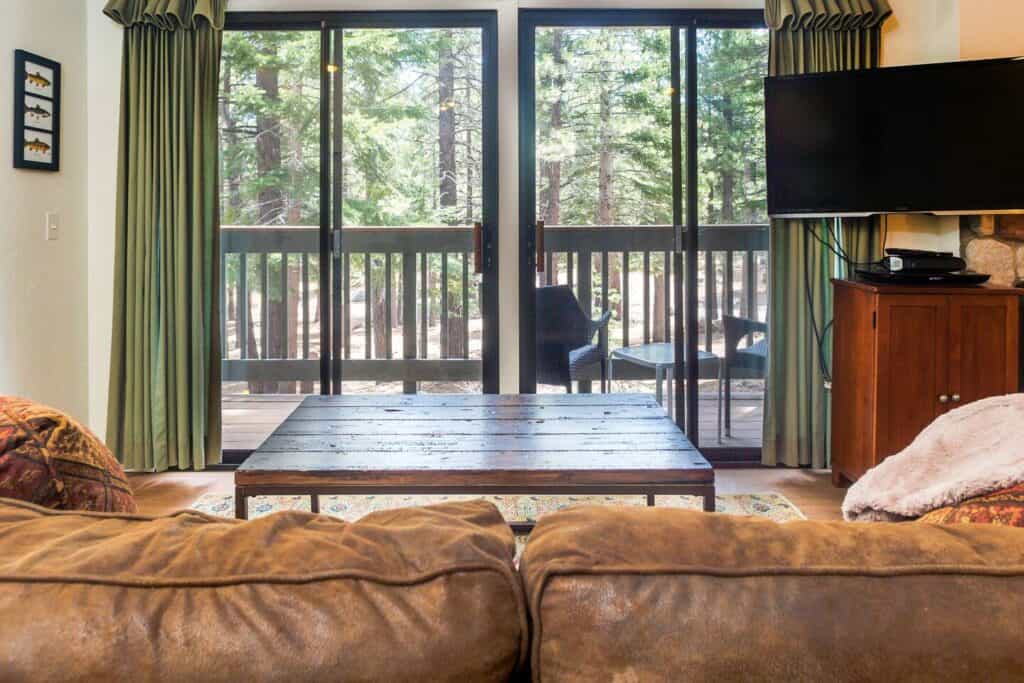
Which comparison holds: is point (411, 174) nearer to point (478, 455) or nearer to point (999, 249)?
point (478, 455)

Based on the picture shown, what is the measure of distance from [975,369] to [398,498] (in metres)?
2.34

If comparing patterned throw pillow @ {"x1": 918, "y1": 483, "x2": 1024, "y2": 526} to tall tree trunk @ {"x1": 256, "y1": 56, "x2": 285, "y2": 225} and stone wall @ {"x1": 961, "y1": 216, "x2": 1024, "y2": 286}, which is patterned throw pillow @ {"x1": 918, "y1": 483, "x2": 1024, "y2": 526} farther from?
tall tree trunk @ {"x1": 256, "y1": 56, "x2": 285, "y2": 225}

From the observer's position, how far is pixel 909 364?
3.70 m

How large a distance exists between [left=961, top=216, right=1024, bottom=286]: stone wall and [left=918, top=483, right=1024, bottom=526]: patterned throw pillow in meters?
3.23

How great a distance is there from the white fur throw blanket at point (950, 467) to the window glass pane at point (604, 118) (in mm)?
3056

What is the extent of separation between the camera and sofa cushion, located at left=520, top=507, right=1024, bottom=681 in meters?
0.71

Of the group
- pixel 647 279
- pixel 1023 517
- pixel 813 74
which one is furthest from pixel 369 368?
pixel 1023 517

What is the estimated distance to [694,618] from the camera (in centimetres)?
72

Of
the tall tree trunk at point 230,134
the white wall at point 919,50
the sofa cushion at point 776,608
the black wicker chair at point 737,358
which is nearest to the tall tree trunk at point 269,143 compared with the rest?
the tall tree trunk at point 230,134

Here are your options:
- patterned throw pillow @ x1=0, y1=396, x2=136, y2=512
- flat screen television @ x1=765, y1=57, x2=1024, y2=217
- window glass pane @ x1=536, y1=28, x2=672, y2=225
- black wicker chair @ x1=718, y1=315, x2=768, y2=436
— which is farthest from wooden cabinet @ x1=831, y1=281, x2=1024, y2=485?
patterned throw pillow @ x1=0, y1=396, x2=136, y2=512

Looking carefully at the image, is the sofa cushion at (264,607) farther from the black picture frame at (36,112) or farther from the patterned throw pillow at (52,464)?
the black picture frame at (36,112)

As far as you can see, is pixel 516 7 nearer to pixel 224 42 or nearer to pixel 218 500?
pixel 224 42

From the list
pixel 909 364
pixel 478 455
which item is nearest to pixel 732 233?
pixel 909 364

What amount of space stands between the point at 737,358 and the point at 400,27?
7.42 ft
